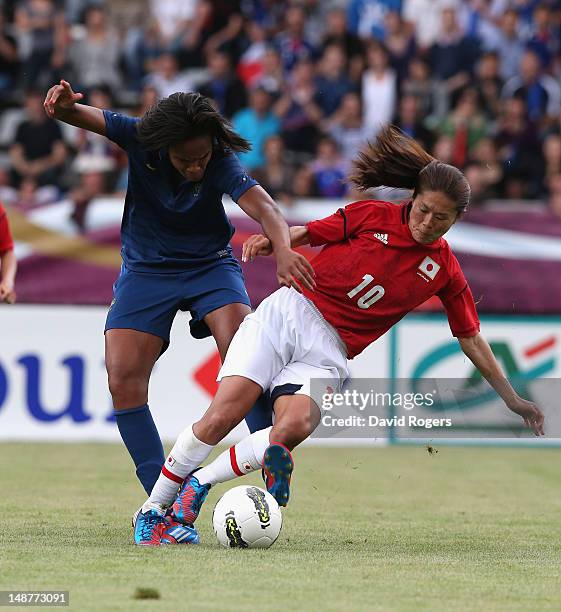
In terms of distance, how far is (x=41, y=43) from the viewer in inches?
611

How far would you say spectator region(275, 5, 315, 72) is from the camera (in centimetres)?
1522

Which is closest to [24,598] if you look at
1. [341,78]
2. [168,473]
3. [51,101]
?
[168,473]

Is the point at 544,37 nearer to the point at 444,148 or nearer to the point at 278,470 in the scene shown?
the point at 444,148

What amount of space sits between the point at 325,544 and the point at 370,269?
1303 mm

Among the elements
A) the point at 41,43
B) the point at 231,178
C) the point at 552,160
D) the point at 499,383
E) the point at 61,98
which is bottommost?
the point at 552,160

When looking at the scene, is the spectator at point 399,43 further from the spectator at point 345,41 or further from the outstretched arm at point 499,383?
the outstretched arm at point 499,383

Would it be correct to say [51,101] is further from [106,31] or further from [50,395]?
[106,31]

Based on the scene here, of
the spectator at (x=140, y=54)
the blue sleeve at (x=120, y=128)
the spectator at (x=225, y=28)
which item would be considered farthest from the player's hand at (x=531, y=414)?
the spectator at (x=140, y=54)

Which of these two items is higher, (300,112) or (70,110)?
(70,110)

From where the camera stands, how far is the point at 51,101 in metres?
5.80

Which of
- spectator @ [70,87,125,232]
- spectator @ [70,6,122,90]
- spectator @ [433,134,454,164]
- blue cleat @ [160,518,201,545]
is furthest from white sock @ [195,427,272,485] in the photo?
spectator @ [70,6,122,90]

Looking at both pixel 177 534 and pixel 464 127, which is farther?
pixel 464 127

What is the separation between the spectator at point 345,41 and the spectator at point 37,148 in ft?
10.9

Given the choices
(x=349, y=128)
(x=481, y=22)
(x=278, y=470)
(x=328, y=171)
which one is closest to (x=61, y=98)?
(x=278, y=470)
